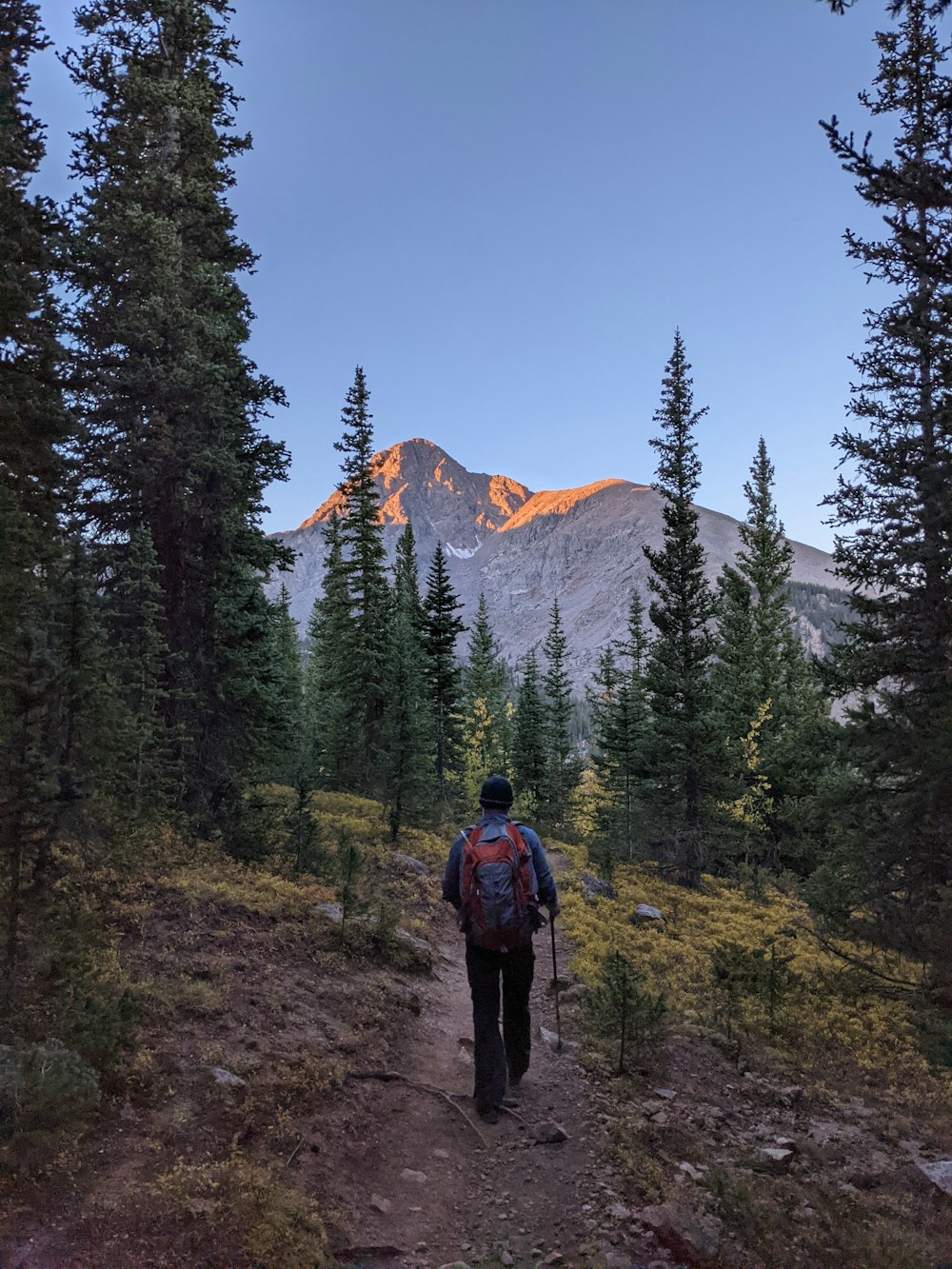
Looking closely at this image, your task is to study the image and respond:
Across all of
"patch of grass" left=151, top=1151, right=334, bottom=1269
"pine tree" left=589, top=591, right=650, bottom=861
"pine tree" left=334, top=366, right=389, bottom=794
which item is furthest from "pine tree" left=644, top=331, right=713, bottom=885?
"patch of grass" left=151, top=1151, right=334, bottom=1269

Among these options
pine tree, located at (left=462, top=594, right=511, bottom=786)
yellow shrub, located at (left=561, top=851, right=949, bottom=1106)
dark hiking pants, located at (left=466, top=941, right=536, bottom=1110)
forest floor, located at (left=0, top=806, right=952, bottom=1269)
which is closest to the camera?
forest floor, located at (left=0, top=806, right=952, bottom=1269)

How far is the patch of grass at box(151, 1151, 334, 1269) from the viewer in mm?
3863

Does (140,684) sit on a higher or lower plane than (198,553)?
lower

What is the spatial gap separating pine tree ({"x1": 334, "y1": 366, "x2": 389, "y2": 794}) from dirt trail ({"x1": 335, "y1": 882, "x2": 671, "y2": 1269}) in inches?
858

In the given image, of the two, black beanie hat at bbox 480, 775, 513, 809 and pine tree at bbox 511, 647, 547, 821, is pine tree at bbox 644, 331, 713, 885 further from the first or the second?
pine tree at bbox 511, 647, 547, 821

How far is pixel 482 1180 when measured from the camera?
525 cm

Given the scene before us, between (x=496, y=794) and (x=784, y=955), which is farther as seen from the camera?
(x=784, y=955)

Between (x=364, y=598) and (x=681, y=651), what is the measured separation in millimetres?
15172

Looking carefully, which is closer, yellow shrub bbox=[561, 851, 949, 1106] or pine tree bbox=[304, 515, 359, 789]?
yellow shrub bbox=[561, 851, 949, 1106]

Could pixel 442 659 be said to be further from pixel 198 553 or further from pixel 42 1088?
pixel 42 1088

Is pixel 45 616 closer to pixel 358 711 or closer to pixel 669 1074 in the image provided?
pixel 669 1074

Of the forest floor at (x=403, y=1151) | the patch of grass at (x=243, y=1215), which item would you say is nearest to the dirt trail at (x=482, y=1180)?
the forest floor at (x=403, y=1151)

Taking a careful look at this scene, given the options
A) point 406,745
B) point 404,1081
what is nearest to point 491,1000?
point 404,1081

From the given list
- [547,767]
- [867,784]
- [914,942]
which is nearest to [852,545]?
[867,784]
